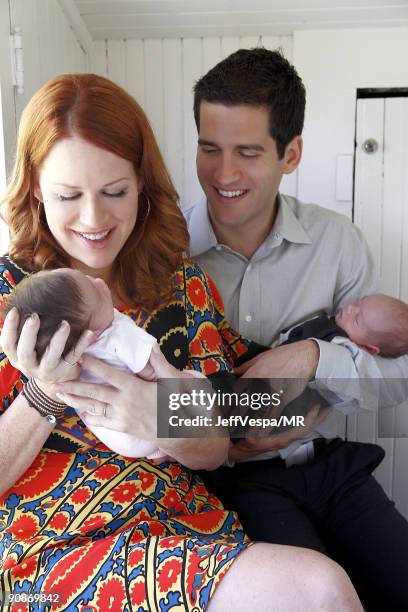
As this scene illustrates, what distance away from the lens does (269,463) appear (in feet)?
5.07

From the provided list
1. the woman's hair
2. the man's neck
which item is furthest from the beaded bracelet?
the man's neck

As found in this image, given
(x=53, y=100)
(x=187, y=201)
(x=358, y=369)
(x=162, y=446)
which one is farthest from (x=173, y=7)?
(x=162, y=446)

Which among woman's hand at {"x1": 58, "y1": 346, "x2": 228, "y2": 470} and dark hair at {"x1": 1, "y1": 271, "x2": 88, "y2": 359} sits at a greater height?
dark hair at {"x1": 1, "y1": 271, "x2": 88, "y2": 359}

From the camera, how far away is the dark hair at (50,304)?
965 mm

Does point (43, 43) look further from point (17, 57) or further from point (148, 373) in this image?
point (148, 373)

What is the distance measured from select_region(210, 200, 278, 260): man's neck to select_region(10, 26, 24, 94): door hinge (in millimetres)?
565

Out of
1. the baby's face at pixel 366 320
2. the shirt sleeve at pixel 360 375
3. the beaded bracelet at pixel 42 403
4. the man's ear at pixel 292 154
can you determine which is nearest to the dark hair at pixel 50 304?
the beaded bracelet at pixel 42 403

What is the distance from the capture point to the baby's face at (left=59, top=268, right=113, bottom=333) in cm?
101

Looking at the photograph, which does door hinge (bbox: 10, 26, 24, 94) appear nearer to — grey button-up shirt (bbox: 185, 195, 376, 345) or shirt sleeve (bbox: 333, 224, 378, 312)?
grey button-up shirt (bbox: 185, 195, 376, 345)

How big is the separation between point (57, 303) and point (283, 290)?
820 mm

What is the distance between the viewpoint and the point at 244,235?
5.50 feet

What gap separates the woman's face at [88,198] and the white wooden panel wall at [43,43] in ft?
Result: 1.21

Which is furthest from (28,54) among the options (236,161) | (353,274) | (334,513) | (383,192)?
(334,513)

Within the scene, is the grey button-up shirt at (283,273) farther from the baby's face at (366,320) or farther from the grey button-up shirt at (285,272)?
the baby's face at (366,320)
